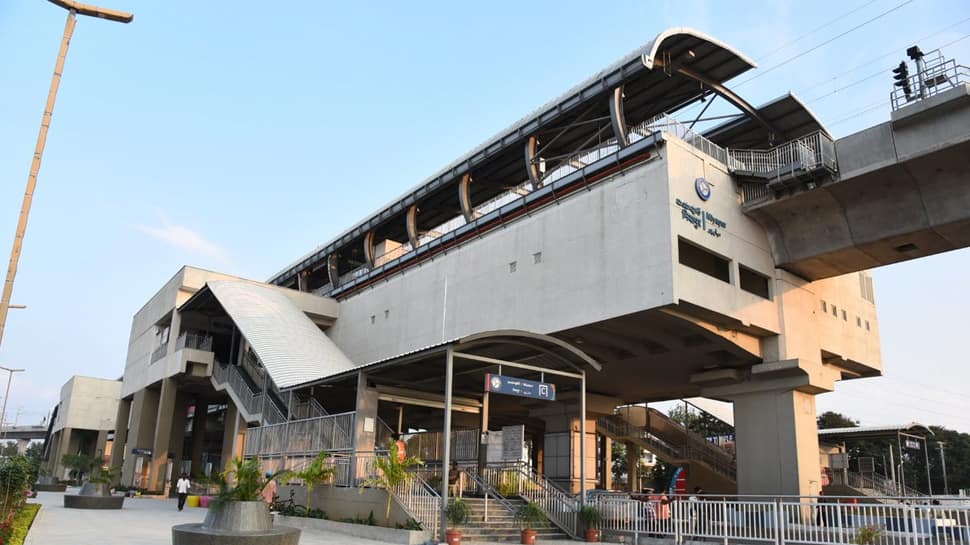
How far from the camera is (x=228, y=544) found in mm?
10352

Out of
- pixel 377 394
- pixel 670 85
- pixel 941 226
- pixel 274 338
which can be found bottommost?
pixel 377 394

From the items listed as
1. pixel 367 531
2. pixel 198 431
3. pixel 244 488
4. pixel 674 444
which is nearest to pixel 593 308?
pixel 367 531

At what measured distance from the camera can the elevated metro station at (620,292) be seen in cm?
2245

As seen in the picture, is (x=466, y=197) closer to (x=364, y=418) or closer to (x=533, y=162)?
(x=533, y=162)

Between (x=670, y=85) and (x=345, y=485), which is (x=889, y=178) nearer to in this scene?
(x=670, y=85)

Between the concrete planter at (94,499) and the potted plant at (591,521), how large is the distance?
17.7m

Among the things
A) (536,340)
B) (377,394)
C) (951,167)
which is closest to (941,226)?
(951,167)

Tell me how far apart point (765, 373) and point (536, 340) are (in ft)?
39.6

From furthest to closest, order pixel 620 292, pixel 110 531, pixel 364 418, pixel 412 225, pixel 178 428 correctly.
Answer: pixel 178 428 < pixel 412 225 < pixel 620 292 < pixel 364 418 < pixel 110 531

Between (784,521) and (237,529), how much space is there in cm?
1195

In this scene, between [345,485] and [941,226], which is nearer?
[345,485]

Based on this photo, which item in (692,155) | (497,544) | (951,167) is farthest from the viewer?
(692,155)

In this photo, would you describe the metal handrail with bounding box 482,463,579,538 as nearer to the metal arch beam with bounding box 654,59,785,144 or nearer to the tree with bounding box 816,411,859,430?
the metal arch beam with bounding box 654,59,785,144

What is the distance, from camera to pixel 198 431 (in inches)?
2085
